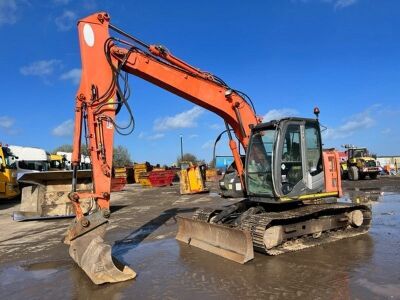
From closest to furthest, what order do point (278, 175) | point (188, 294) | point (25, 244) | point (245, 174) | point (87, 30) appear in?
point (188, 294) < point (87, 30) < point (278, 175) < point (245, 174) < point (25, 244)

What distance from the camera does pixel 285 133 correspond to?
8.53 m

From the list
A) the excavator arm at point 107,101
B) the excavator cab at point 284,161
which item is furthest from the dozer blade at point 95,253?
the excavator cab at point 284,161

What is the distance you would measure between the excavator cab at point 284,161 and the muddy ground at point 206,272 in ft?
3.97

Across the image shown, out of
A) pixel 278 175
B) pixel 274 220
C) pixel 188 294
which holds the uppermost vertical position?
pixel 278 175

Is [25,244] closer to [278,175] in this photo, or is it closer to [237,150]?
[237,150]

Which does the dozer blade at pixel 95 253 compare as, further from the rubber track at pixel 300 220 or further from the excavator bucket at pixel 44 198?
the excavator bucket at pixel 44 198

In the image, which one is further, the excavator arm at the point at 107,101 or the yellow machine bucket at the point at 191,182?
the yellow machine bucket at the point at 191,182

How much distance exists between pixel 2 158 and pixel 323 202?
17.5 m

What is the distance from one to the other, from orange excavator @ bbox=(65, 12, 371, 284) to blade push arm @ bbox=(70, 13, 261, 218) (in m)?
0.02

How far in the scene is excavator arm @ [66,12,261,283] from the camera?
6.75 metres

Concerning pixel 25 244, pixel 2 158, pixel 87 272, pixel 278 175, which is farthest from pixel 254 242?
pixel 2 158

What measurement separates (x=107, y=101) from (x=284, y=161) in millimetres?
3477

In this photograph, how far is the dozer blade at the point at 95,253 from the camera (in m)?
6.43

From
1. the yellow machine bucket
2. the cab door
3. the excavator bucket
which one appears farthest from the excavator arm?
the yellow machine bucket
